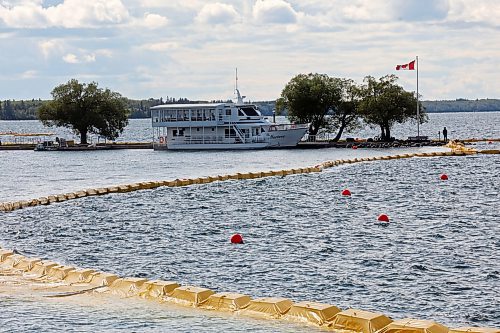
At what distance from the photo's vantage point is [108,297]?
26.4m

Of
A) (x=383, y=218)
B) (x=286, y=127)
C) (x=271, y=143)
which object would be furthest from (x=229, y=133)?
(x=383, y=218)

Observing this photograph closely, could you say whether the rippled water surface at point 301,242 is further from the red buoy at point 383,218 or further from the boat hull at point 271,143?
the boat hull at point 271,143

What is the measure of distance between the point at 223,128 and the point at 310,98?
14564 millimetres

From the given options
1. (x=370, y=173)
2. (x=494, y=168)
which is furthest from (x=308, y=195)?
(x=494, y=168)

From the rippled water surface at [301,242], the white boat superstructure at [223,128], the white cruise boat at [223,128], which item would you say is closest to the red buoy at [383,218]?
the rippled water surface at [301,242]

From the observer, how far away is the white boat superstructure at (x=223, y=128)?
12281cm

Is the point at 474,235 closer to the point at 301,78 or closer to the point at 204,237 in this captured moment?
the point at 204,237

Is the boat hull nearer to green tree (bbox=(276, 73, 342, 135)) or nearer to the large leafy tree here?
green tree (bbox=(276, 73, 342, 135))

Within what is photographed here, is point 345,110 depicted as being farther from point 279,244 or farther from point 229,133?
point 279,244

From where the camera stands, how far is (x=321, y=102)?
130125 mm

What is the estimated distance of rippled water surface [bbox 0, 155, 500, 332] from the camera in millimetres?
27672

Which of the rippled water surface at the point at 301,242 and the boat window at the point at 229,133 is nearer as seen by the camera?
the rippled water surface at the point at 301,242

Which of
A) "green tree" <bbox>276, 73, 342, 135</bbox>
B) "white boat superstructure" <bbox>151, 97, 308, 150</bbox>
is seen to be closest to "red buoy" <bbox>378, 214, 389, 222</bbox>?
"white boat superstructure" <bbox>151, 97, 308, 150</bbox>

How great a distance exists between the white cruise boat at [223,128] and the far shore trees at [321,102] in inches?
235
